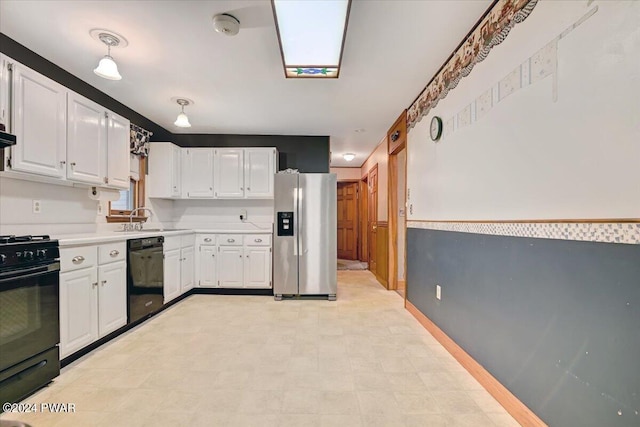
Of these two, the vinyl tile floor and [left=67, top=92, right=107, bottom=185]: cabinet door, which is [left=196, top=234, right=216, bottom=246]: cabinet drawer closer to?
the vinyl tile floor

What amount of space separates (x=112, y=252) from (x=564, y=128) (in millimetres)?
3253

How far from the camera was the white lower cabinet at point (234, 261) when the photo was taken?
4195 millimetres

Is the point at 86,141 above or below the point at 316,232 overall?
above

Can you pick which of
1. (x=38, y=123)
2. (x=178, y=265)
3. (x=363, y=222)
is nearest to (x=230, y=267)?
(x=178, y=265)

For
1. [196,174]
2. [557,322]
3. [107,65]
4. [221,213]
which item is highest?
[107,65]

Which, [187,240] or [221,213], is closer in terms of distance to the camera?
[187,240]

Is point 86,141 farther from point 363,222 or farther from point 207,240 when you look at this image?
point 363,222

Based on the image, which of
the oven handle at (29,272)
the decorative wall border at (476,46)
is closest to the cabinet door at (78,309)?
the oven handle at (29,272)

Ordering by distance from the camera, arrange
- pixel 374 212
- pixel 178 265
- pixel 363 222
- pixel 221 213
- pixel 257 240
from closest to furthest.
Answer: pixel 178 265 < pixel 257 240 < pixel 221 213 < pixel 374 212 < pixel 363 222

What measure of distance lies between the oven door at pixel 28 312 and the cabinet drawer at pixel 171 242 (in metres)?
1.50

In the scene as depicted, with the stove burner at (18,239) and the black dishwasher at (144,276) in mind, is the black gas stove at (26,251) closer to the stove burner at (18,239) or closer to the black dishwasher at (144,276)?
the stove burner at (18,239)

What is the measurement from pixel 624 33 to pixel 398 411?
1.96 m

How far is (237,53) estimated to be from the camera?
7.82 feet

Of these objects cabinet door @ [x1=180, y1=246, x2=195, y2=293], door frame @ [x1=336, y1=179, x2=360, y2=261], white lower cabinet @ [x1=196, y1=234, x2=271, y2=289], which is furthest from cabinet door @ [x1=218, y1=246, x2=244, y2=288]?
door frame @ [x1=336, y1=179, x2=360, y2=261]
